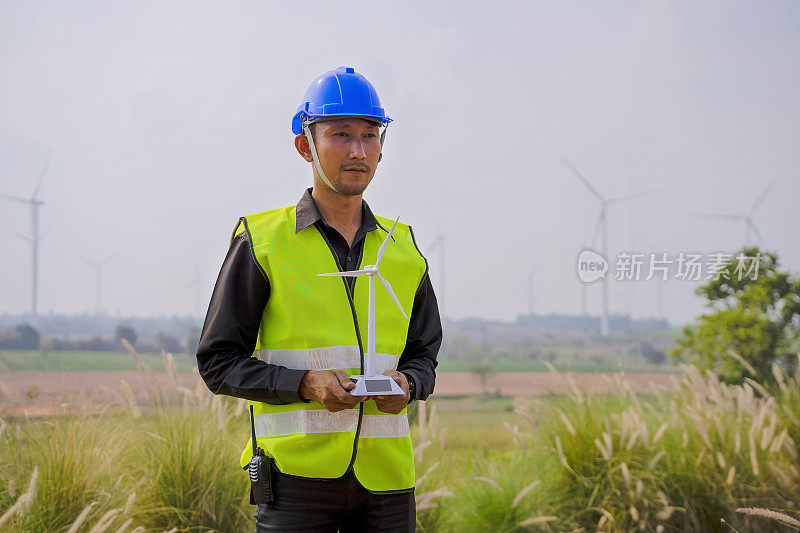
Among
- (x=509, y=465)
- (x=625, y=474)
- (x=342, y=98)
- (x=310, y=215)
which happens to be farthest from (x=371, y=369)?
(x=509, y=465)

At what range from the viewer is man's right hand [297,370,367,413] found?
193 centimetres

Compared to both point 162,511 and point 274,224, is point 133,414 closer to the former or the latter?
point 162,511

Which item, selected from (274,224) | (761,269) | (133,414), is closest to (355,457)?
(274,224)

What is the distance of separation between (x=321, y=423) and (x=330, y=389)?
25cm

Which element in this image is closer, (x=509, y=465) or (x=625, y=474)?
(x=625, y=474)

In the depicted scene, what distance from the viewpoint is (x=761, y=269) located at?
24.9ft

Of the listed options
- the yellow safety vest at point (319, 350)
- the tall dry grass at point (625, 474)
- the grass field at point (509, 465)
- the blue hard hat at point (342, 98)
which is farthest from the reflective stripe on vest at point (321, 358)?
the tall dry grass at point (625, 474)

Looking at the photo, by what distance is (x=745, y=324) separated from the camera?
24.1ft

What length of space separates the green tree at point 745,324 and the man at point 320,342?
5.82 m

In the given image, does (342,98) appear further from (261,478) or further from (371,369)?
(261,478)

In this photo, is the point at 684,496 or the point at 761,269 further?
the point at 761,269

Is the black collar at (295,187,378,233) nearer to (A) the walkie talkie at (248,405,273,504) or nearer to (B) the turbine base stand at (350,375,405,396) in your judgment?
(B) the turbine base stand at (350,375,405,396)

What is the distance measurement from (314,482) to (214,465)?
2.21m

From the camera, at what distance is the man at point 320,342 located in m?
2.11
